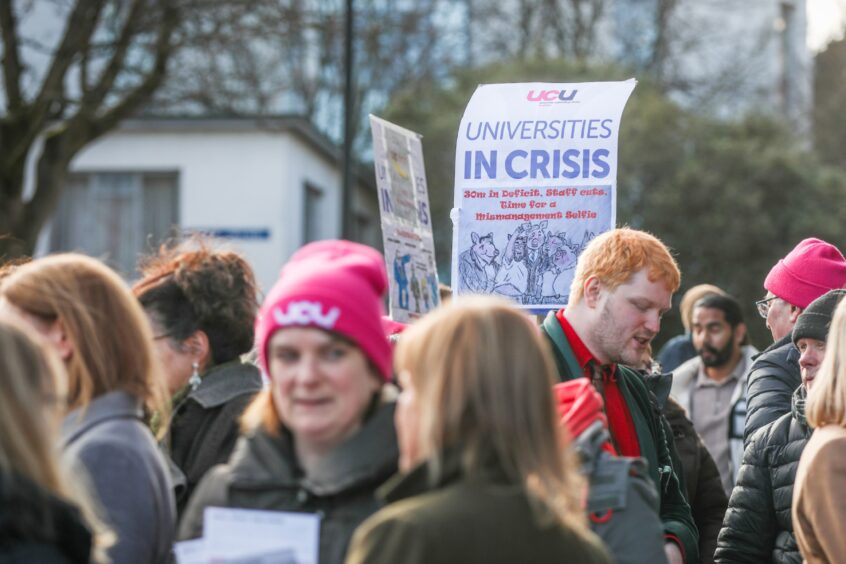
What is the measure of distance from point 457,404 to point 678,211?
22894mm

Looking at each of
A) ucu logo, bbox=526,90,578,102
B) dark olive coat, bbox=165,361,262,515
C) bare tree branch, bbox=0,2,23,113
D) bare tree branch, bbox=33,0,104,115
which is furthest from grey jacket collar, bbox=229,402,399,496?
bare tree branch, bbox=33,0,104,115

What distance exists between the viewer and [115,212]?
26.0 m

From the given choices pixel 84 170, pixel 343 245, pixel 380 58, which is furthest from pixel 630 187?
pixel 343 245

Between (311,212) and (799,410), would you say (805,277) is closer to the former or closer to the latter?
(799,410)

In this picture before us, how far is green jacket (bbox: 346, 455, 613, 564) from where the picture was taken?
274cm

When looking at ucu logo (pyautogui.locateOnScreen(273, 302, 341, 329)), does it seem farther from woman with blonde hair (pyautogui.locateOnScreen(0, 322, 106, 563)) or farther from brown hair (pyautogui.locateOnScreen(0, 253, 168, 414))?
woman with blonde hair (pyautogui.locateOnScreen(0, 322, 106, 563))

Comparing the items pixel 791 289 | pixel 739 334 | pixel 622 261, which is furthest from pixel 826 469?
pixel 739 334

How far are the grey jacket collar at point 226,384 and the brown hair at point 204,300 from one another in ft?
0.25

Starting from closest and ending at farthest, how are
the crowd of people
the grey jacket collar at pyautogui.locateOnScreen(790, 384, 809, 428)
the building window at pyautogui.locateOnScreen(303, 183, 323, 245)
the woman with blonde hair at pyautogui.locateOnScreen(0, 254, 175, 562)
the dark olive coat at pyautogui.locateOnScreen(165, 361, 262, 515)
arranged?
1. the crowd of people
2. the woman with blonde hair at pyautogui.locateOnScreen(0, 254, 175, 562)
3. the dark olive coat at pyautogui.locateOnScreen(165, 361, 262, 515)
4. the grey jacket collar at pyautogui.locateOnScreen(790, 384, 809, 428)
5. the building window at pyautogui.locateOnScreen(303, 183, 323, 245)

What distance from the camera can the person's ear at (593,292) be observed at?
15.9 ft

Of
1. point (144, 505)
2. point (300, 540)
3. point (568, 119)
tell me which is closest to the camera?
point (300, 540)

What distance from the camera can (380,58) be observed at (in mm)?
27594

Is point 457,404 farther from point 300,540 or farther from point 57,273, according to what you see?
Answer: point 57,273

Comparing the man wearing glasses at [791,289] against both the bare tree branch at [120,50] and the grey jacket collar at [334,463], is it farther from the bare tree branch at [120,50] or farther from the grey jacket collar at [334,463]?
the bare tree branch at [120,50]
